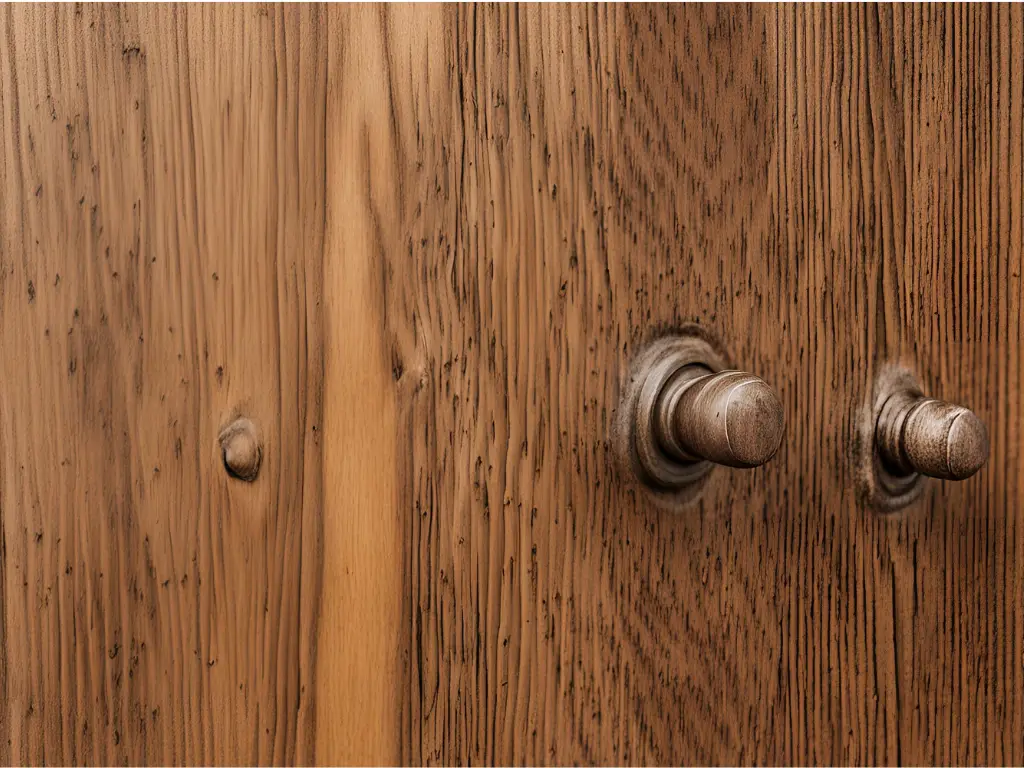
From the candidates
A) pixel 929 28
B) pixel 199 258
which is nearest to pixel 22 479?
pixel 199 258

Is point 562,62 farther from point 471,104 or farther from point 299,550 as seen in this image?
point 299,550

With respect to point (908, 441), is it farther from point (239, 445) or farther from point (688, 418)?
point (239, 445)

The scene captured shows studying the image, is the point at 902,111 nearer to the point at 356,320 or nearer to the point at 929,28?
the point at 929,28

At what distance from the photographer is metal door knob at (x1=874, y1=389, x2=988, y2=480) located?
237 millimetres

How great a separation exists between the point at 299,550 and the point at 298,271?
0.22 feet

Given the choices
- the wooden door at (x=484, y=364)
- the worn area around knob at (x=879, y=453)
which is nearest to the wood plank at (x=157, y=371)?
the wooden door at (x=484, y=364)

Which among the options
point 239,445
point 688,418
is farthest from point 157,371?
point 688,418

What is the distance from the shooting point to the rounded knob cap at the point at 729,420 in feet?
0.68

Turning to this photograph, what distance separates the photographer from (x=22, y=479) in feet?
0.64

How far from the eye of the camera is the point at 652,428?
9.2 inches

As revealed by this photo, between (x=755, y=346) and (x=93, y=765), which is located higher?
(x=755, y=346)

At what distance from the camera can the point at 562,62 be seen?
224 mm

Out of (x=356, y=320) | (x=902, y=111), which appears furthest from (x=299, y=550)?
(x=902, y=111)

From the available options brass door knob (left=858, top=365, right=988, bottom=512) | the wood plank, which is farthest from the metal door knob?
the wood plank
